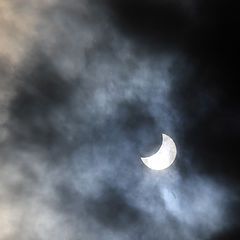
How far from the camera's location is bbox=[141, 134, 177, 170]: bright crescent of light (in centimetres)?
1545

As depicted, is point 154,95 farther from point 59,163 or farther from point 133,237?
point 133,237

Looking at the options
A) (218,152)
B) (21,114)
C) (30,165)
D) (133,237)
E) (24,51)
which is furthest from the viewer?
(133,237)

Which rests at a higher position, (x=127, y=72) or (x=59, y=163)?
(x=127, y=72)

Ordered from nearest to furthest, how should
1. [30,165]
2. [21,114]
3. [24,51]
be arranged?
[24,51] < [21,114] < [30,165]

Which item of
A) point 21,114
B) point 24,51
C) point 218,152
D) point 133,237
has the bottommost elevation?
point 133,237

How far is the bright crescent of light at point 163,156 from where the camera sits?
15445 millimetres

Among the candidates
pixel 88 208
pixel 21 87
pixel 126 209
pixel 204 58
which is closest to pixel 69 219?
pixel 88 208

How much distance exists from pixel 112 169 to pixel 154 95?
3.84 m

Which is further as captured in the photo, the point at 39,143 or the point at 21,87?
the point at 39,143

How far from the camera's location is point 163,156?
15.7 m

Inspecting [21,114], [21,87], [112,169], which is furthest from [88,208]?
[21,87]

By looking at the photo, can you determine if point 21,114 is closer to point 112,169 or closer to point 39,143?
point 39,143

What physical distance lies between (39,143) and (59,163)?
4.34 ft

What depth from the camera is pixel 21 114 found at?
14242mm
